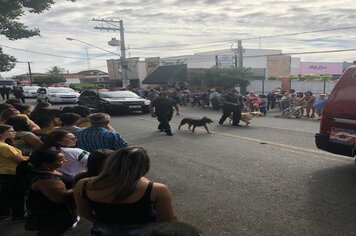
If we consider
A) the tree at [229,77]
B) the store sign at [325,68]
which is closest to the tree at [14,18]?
the tree at [229,77]

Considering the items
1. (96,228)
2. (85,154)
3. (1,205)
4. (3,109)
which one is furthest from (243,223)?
(3,109)

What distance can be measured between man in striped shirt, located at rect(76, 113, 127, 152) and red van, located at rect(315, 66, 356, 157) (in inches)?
151

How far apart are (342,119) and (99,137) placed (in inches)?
162

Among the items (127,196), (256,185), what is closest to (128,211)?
(127,196)

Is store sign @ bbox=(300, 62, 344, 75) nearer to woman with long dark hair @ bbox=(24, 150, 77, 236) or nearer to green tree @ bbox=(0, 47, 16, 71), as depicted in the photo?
green tree @ bbox=(0, 47, 16, 71)

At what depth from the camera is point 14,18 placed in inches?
898

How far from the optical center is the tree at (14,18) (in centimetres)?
1714

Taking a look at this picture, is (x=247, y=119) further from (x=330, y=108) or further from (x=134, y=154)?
(x=134, y=154)

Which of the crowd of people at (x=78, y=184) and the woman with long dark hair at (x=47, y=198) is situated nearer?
the crowd of people at (x=78, y=184)

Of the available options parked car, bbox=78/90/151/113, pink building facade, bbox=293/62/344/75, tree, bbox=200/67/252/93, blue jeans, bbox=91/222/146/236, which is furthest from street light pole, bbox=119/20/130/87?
blue jeans, bbox=91/222/146/236

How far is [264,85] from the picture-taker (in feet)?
112

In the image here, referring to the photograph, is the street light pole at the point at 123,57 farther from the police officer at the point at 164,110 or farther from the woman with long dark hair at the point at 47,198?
the woman with long dark hair at the point at 47,198

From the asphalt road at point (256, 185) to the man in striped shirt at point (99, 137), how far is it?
1.00 metres

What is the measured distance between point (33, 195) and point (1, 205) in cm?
191
